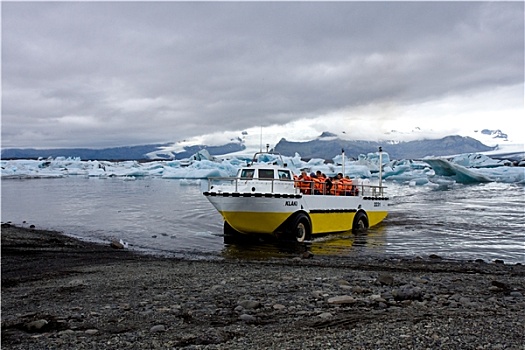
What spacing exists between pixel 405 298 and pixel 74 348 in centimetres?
299

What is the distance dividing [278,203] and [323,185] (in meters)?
1.89

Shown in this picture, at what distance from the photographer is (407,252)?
9.42 m

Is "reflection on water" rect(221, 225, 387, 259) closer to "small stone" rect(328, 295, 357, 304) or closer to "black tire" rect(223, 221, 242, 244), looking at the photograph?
"black tire" rect(223, 221, 242, 244)

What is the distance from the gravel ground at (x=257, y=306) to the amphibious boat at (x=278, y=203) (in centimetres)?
244

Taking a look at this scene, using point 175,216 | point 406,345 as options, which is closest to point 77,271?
point 406,345

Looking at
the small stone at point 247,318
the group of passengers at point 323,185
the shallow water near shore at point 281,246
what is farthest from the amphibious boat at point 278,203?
the small stone at point 247,318

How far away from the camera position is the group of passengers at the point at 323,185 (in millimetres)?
10672

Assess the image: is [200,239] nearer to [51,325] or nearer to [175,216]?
[175,216]

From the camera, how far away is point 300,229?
10.1 meters

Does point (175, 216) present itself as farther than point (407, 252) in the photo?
Yes

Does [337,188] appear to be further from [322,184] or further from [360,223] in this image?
[360,223]

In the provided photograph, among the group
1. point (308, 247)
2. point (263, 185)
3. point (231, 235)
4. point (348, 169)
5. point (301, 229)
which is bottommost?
point (308, 247)

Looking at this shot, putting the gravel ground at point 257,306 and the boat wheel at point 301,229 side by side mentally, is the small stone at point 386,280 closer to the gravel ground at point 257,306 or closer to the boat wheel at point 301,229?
the gravel ground at point 257,306

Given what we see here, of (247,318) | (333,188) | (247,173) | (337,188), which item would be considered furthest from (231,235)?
(247,318)
